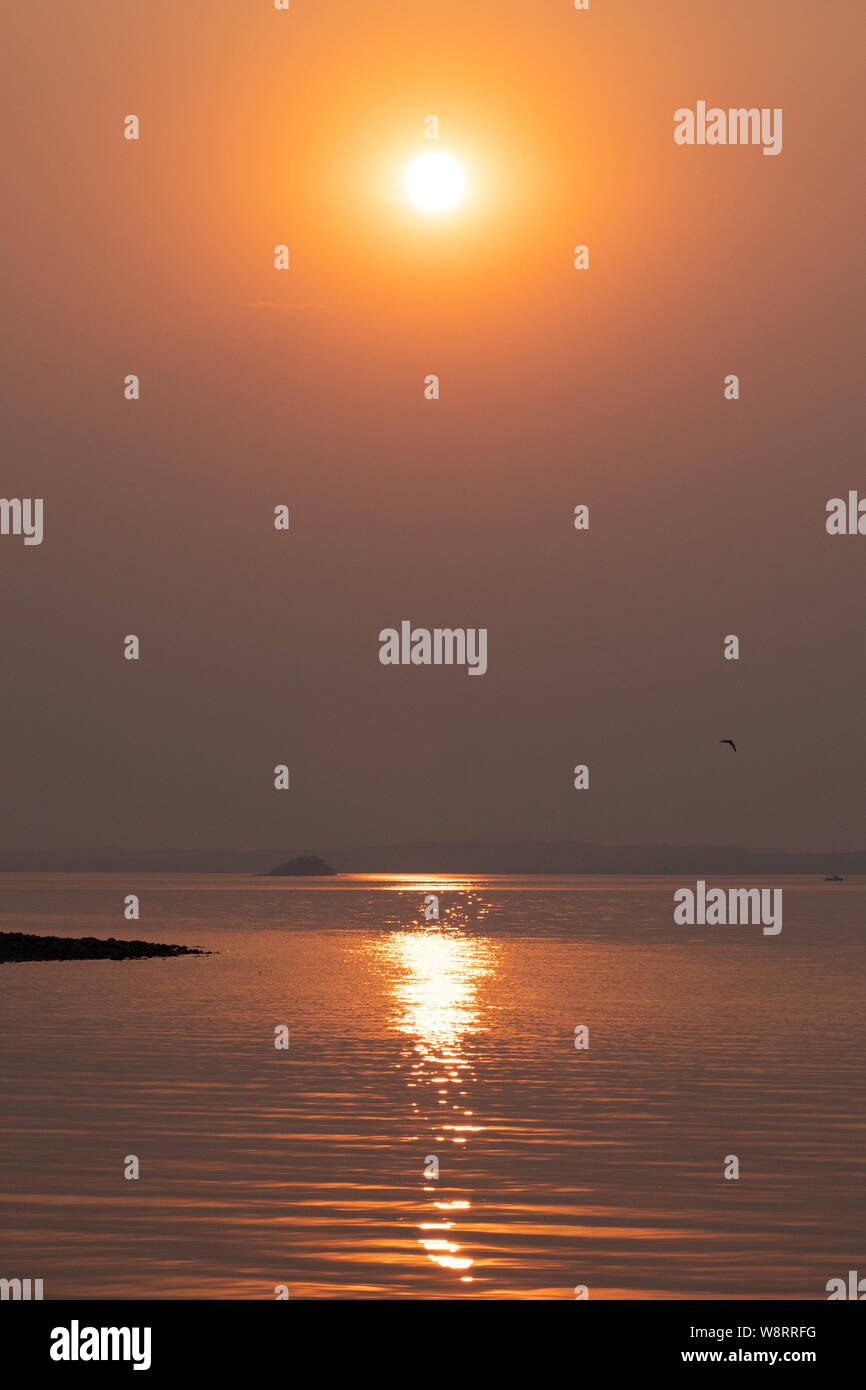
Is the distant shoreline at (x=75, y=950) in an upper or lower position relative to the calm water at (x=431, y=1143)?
upper

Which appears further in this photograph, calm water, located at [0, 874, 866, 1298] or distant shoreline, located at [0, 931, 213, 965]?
distant shoreline, located at [0, 931, 213, 965]

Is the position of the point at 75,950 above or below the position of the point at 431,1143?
above

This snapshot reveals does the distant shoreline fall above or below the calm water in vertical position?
above

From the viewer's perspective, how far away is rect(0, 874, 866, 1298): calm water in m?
24.7

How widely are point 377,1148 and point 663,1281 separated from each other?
12519mm

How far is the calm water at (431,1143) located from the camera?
24703mm

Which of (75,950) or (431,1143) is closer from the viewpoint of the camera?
(431,1143)

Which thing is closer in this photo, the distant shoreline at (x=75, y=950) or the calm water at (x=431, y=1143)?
the calm water at (x=431, y=1143)

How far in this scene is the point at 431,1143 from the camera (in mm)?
36281
